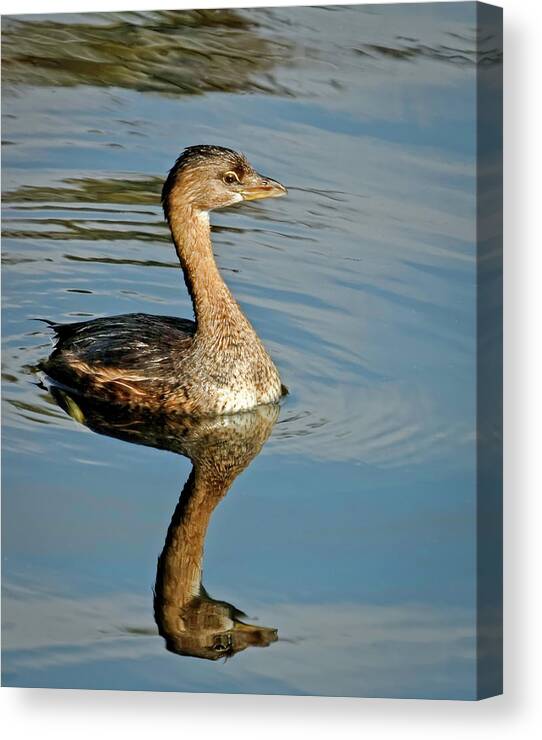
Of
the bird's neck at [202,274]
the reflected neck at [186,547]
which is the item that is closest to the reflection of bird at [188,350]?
the bird's neck at [202,274]

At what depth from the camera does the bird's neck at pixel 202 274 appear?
732 centimetres

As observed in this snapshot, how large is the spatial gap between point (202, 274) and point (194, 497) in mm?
880

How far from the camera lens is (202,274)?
7375mm

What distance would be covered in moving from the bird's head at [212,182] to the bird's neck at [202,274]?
45 millimetres

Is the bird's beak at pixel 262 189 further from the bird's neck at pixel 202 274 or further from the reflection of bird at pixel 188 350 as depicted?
the bird's neck at pixel 202 274

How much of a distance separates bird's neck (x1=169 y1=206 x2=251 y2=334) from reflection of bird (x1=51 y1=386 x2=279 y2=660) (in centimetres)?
35

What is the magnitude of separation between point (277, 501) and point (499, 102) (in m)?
1.47

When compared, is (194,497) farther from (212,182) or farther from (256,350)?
(212,182)

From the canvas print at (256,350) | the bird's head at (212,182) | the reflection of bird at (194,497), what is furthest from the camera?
the bird's head at (212,182)

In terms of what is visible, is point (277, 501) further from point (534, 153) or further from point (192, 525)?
point (534, 153)

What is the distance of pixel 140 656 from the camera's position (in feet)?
22.1

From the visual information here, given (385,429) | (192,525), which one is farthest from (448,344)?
(192,525)

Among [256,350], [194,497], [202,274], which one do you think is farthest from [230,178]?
[194,497]

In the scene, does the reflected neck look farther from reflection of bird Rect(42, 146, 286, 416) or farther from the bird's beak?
the bird's beak
